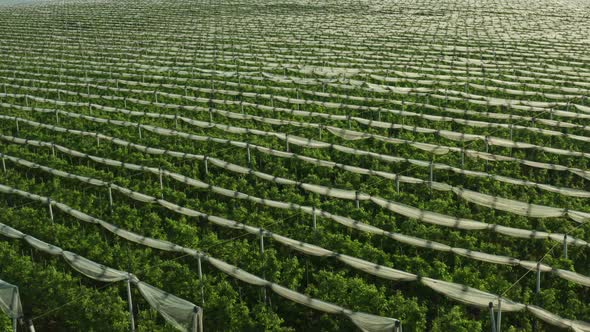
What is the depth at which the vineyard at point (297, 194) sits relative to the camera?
11.1m

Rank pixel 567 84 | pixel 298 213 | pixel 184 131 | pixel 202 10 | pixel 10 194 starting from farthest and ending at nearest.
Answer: pixel 202 10 → pixel 567 84 → pixel 184 131 → pixel 10 194 → pixel 298 213

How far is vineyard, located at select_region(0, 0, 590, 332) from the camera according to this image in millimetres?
11070

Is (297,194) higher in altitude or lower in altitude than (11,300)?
lower

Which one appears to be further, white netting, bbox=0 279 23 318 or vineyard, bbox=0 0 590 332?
vineyard, bbox=0 0 590 332

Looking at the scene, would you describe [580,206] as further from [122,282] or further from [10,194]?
[10,194]

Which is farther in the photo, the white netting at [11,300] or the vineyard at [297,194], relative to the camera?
the vineyard at [297,194]

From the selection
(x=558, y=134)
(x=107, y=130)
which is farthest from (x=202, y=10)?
(x=558, y=134)

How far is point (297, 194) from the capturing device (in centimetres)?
1595

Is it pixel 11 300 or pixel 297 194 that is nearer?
pixel 11 300

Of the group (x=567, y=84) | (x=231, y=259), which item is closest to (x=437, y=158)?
(x=231, y=259)

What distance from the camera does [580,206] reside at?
14938mm

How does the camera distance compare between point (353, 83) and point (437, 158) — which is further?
point (353, 83)

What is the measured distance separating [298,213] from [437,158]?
5476mm

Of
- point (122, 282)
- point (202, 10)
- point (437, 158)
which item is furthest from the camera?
point (202, 10)
